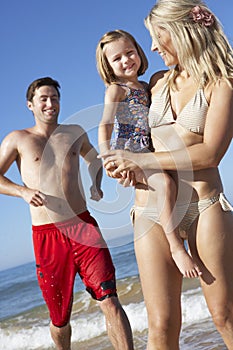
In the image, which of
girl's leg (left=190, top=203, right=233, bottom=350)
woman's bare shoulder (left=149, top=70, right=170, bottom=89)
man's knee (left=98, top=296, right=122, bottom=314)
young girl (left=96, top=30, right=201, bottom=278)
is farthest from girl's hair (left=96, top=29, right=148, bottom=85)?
man's knee (left=98, top=296, right=122, bottom=314)

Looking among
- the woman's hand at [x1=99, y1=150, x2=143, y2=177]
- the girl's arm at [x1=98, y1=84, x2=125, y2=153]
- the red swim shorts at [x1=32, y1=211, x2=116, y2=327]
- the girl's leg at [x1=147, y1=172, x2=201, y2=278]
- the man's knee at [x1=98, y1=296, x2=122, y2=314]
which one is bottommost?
the man's knee at [x1=98, y1=296, x2=122, y2=314]

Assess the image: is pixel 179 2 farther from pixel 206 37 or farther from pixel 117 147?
pixel 117 147

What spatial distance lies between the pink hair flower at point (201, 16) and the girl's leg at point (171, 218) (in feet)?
2.34

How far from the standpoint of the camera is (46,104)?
4824 millimetres

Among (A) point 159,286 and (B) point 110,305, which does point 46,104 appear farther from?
(A) point 159,286

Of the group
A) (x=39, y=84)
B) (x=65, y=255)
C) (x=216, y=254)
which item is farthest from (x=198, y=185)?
(x=39, y=84)

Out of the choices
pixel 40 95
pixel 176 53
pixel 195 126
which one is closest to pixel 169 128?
pixel 195 126

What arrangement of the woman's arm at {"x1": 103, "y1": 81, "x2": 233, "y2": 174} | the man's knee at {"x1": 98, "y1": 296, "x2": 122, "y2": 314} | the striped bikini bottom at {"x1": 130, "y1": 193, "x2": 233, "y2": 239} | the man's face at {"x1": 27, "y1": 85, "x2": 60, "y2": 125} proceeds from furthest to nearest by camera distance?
the man's face at {"x1": 27, "y1": 85, "x2": 60, "y2": 125}
the man's knee at {"x1": 98, "y1": 296, "x2": 122, "y2": 314}
the striped bikini bottom at {"x1": 130, "y1": 193, "x2": 233, "y2": 239}
the woman's arm at {"x1": 103, "y1": 81, "x2": 233, "y2": 174}

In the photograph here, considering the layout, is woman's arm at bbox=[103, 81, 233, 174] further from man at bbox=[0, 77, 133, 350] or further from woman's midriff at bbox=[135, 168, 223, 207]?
man at bbox=[0, 77, 133, 350]

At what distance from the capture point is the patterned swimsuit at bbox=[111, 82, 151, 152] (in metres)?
2.98

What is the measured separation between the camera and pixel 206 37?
2.62m

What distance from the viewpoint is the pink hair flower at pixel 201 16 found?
2623 mm

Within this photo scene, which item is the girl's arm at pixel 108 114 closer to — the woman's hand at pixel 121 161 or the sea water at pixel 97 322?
the woman's hand at pixel 121 161

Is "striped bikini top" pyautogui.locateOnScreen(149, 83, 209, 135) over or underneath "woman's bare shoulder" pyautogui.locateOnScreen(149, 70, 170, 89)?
underneath
